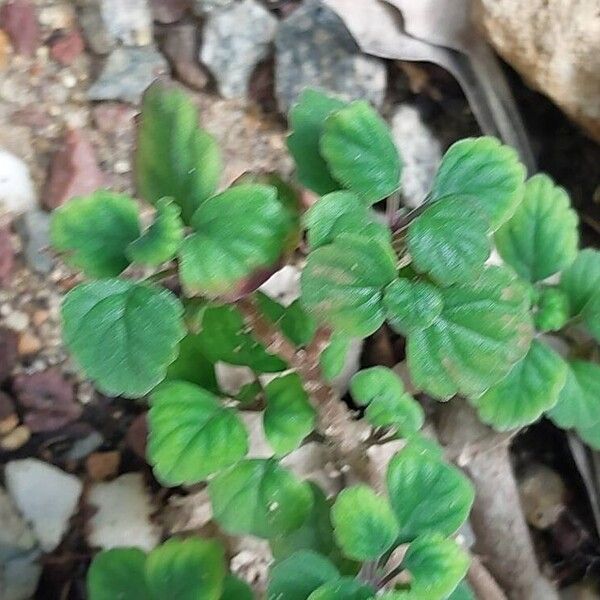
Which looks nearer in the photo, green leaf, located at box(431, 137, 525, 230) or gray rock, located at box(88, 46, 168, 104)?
green leaf, located at box(431, 137, 525, 230)

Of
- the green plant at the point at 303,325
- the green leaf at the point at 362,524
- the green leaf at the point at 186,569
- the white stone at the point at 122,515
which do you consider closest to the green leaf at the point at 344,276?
the green plant at the point at 303,325

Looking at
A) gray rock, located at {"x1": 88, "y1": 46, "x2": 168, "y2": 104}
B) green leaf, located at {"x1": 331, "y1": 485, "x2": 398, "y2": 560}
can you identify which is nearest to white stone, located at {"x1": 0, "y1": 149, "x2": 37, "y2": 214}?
gray rock, located at {"x1": 88, "y1": 46, "x2": 168, "y2": 104}

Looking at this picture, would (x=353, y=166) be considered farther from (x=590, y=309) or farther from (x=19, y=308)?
(x=19, y=308)

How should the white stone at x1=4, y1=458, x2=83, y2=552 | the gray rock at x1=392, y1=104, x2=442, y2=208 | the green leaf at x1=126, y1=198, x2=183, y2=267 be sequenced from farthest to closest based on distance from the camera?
the gray rock at x1=392, y1=104, x2=442, y2=208, the white stone at x1=4, y1=458, x2=83, y2=552, the green leaf at x1=126, y1=198, x2=183, y2=267

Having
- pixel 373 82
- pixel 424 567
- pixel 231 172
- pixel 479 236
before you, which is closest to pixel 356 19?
pixel 373 82

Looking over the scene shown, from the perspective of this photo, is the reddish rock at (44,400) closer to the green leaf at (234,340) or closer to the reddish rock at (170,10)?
the green leaf at (234,340)

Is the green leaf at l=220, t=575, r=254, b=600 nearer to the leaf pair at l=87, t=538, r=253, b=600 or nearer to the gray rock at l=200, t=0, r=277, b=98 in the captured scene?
the leaf pair at l=87, t=538, r=253, b=600
